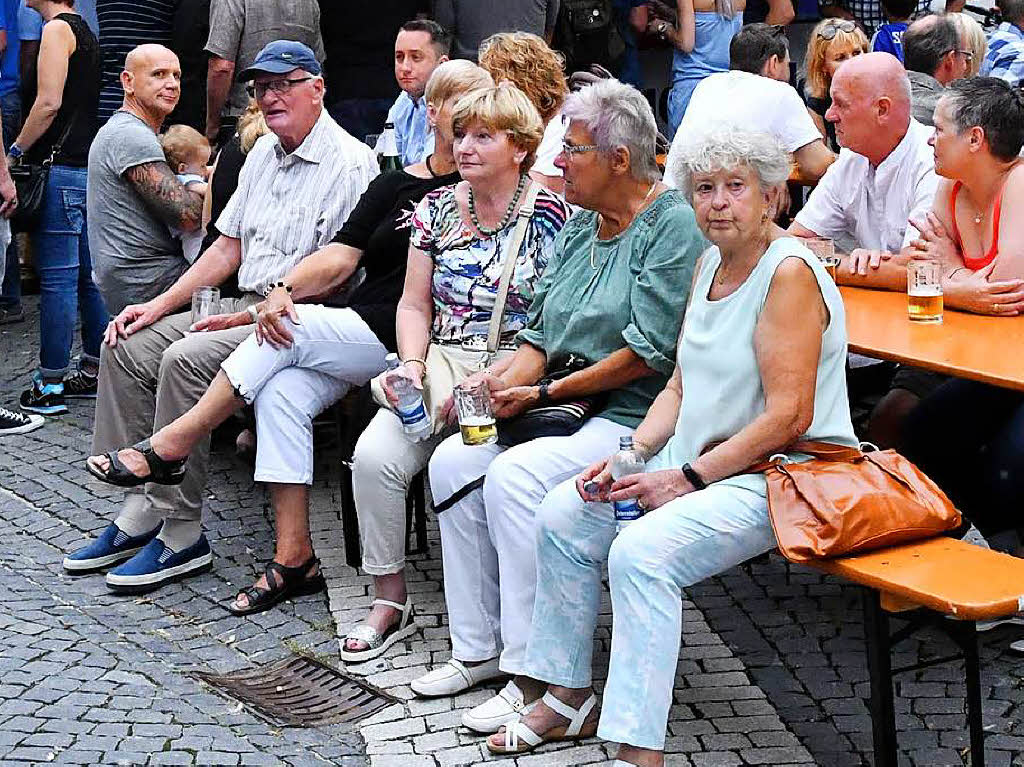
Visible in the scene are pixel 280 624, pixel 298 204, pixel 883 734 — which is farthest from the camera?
pixel 298 204

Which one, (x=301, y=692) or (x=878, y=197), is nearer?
(x=301, y=692)

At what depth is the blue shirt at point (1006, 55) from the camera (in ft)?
28.1

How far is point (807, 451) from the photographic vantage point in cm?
412

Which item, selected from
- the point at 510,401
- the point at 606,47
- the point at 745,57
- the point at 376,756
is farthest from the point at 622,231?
the point at 606,47

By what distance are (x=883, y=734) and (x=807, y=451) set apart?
0.75m

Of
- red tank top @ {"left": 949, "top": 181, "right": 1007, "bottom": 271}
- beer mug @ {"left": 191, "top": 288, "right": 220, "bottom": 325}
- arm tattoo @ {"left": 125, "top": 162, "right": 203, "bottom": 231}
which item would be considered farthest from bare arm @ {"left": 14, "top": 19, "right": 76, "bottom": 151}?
red tank top @ {"left": 949, "top": 181, "right": 1007, "bottom": 271}

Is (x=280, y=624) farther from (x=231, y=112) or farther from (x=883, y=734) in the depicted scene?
(x=231, y=112)

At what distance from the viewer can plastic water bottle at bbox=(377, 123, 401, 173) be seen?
637cm

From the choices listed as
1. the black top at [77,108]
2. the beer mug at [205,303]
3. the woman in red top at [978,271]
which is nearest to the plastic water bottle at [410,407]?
the beer mug at [205,303]

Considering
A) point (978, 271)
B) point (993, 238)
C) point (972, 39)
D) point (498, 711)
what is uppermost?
point (972, 39)

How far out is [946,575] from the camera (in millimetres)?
3748

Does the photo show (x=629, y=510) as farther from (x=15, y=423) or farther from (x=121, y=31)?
(x=121, y=31)

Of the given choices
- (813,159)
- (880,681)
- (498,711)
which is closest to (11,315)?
(813,159)

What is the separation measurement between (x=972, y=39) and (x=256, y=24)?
3.97 metres
